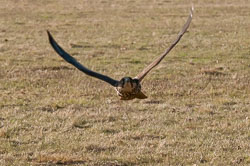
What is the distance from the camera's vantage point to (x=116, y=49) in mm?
17672

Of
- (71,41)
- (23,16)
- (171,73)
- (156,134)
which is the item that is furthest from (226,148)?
(23,16)

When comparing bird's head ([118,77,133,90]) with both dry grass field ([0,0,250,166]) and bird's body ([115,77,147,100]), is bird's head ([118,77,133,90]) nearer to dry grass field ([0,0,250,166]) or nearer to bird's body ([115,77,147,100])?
bird's body ([115,77,147,100])

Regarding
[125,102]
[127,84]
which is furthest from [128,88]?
[125,102]

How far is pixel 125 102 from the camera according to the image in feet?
35.0

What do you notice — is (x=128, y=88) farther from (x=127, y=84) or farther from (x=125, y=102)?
(x=125, y=102)

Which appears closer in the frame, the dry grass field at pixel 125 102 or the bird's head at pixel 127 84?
the bird's head at pixel 127 84

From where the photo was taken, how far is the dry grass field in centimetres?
782

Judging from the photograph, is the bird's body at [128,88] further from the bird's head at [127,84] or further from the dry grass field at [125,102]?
the dry grass field at [125,102]

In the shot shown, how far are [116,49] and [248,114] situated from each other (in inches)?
321

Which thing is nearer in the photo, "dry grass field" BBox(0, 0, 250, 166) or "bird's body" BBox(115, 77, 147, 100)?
"bird's body" BBox(115, 77, 147, 100)

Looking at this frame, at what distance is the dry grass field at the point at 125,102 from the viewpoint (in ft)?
25.6

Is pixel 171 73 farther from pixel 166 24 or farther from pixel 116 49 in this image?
pixel 166 24

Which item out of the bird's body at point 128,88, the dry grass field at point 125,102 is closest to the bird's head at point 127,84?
the bird's body at point 128,88

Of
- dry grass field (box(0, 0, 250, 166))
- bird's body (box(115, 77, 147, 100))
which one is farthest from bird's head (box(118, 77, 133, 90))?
dry grass field (box(0, 0, 250, 166))
